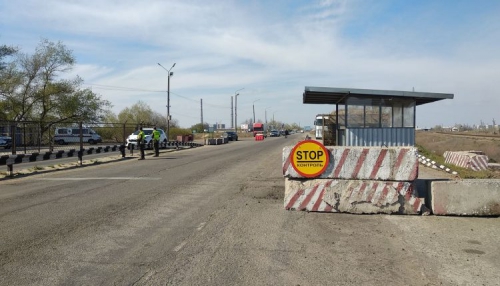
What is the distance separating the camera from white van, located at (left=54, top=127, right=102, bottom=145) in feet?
124

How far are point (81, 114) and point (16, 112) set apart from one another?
257 inches

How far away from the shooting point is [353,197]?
26.2ft

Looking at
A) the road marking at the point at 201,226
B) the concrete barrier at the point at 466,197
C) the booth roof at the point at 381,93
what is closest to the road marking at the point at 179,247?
the road marking at the point at 201,226

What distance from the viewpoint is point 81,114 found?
158 ft

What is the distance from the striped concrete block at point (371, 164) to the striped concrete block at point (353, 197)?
121 millimetres

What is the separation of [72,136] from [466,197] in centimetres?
3841

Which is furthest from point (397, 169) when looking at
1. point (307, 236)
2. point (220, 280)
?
point (220, 280)

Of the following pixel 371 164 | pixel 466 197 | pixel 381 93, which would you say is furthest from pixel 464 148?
pixel 371 164

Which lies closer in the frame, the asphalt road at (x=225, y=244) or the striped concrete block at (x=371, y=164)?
the asphalt road at (x=225, y=244)

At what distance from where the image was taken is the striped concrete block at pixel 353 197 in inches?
309

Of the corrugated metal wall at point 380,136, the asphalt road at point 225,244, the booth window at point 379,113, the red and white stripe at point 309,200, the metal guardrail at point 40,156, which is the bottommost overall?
the asphalt road at point 225,244

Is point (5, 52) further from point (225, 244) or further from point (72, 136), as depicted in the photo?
point (225, 244)

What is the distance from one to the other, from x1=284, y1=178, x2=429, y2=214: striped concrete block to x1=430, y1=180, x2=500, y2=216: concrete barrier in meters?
0.30

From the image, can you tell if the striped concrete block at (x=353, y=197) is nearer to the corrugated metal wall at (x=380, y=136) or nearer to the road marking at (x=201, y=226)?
the road marking at (x=201, y=226)
